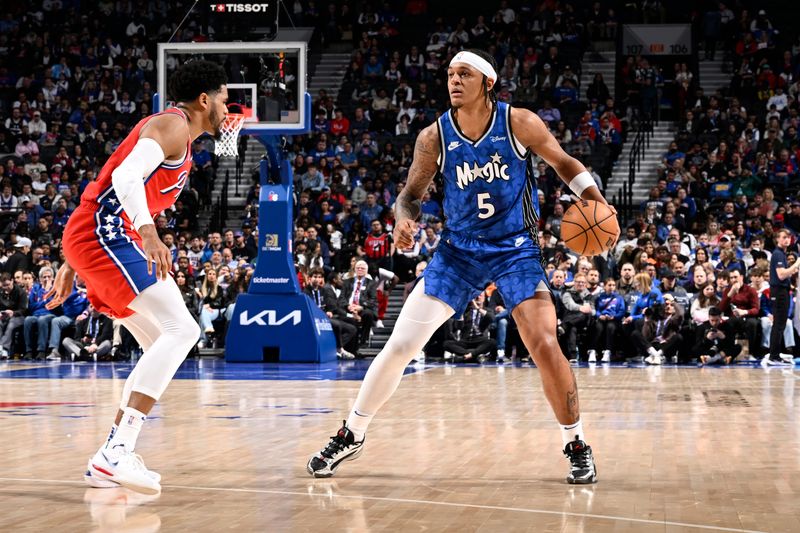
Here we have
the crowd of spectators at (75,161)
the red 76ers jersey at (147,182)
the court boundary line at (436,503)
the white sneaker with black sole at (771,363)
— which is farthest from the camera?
the crowd of spectators at (75,161)

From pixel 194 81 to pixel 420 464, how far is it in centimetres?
217

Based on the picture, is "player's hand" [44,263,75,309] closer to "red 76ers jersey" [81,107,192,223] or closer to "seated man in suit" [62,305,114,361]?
Result: "red 76ers jersey" [81,107,192,223]

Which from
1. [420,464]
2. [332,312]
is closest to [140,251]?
[420,464]

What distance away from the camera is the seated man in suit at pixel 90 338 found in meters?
15.7

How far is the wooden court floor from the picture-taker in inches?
161

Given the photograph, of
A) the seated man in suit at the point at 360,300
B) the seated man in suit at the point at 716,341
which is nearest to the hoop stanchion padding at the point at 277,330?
the seated man in suit at the point at 360,300

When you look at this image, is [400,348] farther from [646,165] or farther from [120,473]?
[646,165]

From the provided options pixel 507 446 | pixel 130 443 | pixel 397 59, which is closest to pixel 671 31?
pixel 397 59

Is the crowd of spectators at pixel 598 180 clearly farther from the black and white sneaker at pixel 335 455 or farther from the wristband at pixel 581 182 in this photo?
the black and white sneaker at pixel 335 455

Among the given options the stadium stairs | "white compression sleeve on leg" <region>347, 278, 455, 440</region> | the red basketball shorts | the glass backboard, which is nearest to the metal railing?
the stadium stairs

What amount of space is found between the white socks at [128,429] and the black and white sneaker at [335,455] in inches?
32.5

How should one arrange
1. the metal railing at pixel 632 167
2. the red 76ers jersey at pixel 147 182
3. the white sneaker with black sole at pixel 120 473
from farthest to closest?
1. the metal railing at pixel 632 167
2. the red 76ers jersey at pixel 147 182
3. the white sneaker with black sole at pixel 120 473

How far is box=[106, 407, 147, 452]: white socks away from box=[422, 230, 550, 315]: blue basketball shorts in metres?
1.45

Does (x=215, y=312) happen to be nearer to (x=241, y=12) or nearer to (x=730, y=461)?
(x=241, y=12)
